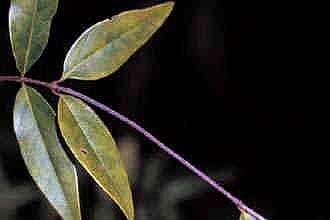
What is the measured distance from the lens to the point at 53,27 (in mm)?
1415

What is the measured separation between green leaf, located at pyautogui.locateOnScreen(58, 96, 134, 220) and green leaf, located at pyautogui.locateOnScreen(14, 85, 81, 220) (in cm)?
1

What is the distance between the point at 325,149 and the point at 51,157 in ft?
3.32

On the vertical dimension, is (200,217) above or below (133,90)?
below

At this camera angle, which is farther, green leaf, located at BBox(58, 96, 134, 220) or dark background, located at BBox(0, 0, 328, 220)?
dark background, located at BBox(0, 0, 328, 220)

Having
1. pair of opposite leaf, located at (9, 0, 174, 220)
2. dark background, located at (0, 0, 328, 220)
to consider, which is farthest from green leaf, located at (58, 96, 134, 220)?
dark background, located at (0, 0, 328, 220)

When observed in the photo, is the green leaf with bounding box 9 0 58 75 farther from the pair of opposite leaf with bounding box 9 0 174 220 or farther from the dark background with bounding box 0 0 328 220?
the dark background with bounding box 0 0 328 220

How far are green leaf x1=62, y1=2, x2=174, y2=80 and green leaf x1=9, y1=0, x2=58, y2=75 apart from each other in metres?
0.03

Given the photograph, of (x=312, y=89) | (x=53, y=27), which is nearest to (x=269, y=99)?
(x=312, y=89)

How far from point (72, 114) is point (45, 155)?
0.15 ft

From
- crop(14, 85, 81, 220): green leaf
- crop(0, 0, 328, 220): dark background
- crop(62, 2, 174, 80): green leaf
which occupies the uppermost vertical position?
crop(62, 2, 174, 80): green leaf

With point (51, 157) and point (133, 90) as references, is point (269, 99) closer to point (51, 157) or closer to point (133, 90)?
point (133, 90)

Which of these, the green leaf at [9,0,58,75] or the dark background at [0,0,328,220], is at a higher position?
the green leaf at [9,0,58,75]

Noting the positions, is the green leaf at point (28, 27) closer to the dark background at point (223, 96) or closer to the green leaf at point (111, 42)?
the green leaf at point (111, 42)

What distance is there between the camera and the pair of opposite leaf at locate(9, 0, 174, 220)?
1.88 feet
